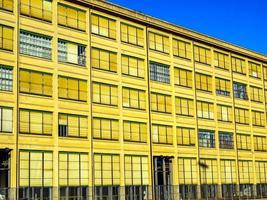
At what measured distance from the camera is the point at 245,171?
251 feet

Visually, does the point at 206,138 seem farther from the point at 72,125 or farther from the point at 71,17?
the point at 71,17

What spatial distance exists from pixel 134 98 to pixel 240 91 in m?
25.4

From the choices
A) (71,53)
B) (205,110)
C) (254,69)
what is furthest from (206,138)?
(71,53)

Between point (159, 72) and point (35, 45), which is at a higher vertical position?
point (35, 45)

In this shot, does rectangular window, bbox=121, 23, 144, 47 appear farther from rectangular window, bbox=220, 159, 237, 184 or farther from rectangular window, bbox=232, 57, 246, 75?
rectangular window, bbox=220, 159, 237, 184

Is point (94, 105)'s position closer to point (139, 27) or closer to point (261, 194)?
point (139, 27)

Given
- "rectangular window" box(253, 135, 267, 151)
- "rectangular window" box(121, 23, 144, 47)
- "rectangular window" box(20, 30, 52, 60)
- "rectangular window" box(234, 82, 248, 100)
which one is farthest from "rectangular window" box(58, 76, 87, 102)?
"rectangular window" box(253, 135, 267, 151)

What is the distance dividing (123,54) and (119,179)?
14947 millimetres

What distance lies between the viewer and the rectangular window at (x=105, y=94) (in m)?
56.4

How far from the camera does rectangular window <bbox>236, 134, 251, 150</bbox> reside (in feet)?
253

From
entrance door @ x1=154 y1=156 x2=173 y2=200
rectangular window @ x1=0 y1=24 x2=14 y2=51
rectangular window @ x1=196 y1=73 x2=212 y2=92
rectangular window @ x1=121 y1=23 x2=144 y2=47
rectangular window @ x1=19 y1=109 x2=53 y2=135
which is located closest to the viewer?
rectangular window @ x1=0 y1=24 x2=14 y2=51

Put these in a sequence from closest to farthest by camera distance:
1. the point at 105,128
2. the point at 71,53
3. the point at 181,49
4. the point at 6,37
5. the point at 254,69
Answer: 1. the point at 6,37
2. the point at 71,53
3. the point at 105,128
4. the point at 181,49
5. the point at 254,69

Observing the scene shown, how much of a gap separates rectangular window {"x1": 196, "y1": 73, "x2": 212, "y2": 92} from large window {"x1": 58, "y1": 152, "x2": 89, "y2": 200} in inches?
943

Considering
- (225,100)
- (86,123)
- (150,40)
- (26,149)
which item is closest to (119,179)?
(86,123)
